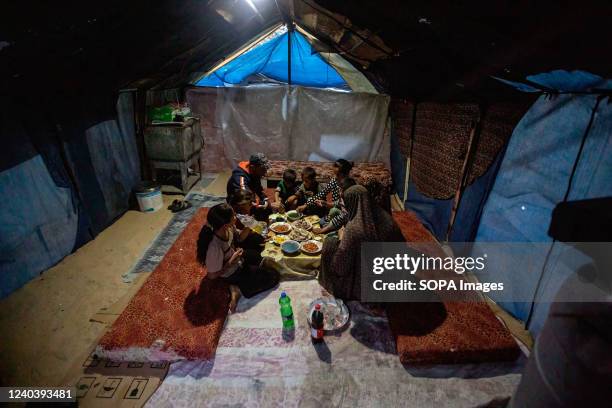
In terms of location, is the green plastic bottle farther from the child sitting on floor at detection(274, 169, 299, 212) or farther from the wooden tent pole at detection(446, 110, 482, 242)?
the wooden tent pole at detection(446, 110, 482, 242)

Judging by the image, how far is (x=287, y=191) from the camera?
576cm

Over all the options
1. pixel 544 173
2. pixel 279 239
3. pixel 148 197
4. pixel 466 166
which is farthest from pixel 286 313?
pixel 148 197

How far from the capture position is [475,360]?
11.0 ft

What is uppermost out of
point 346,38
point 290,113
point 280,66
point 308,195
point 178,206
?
point 346,38

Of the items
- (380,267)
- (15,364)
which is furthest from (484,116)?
(15,364)

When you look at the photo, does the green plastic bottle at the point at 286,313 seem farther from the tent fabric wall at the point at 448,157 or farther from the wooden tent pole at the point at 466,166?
the wooden tent pole at the point at 466,166

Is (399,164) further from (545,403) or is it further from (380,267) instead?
(545,403)

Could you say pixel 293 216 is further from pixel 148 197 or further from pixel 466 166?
pixel 148 197

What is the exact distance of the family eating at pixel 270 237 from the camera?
11.7ft

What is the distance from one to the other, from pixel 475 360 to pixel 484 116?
3.45 m

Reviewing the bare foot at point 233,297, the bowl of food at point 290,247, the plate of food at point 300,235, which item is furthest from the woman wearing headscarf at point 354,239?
the bare foot at point 233,297

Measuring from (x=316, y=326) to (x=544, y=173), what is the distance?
329 centimetres

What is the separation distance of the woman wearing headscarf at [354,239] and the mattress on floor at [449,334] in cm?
66

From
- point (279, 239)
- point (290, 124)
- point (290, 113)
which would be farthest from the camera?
point (290, 124)
